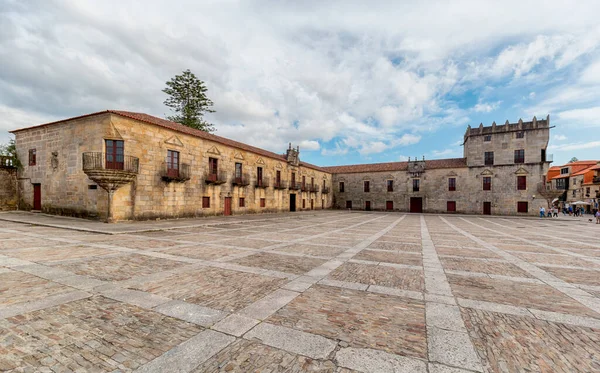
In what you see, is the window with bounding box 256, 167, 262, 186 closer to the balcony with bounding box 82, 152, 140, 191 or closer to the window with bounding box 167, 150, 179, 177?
the window with bounding box 167, 150, 179, 177

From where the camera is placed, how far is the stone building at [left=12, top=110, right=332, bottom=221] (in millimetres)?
14133

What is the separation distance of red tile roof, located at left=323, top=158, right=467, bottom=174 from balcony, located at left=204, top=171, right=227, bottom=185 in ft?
78.8

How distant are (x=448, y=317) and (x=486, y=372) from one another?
3.84 feet

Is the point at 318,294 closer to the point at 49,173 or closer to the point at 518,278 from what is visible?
the point at 518,278

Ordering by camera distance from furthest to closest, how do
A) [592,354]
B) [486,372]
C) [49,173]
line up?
[49,173] → [592,354] → [486,372]

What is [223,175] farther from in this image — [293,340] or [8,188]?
[293,340]

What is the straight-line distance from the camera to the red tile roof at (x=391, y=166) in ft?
109

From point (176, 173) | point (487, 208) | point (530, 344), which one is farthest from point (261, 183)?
point (487, 208)

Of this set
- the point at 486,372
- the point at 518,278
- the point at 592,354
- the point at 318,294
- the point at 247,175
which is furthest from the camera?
the point at 247,175

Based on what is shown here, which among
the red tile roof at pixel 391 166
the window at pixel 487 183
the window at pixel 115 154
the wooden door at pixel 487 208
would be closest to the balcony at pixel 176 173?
the window at pixel 115 154

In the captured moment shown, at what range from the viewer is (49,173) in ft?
53.9

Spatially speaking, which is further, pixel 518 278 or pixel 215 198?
pixel 215 198

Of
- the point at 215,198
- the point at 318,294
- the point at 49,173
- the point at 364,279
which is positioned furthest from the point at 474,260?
the point at 49,173

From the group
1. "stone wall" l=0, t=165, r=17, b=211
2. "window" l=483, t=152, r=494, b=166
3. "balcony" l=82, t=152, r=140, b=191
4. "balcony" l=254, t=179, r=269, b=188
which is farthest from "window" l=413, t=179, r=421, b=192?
"stone wall" l=0, t=165, r=17, b=211
